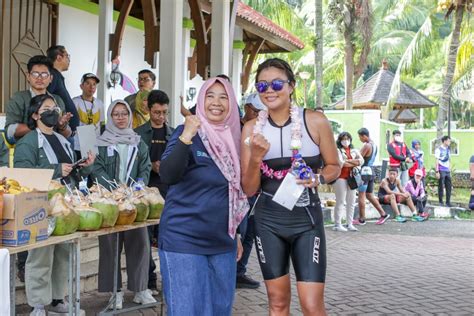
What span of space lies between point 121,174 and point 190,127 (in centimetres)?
246

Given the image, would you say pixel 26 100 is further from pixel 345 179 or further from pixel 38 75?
pixel 345 179

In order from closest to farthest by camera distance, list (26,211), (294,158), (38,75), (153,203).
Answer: (26,211)
(294,158)
(153,203)
(38,75)

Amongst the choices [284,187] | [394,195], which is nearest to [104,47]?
[394,195]

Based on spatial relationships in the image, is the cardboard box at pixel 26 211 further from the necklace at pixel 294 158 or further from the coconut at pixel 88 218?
the necklace at pixel 294 158

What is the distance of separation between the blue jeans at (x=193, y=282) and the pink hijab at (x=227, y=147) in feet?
0.74

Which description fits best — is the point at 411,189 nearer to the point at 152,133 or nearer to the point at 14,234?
the point at 152,133

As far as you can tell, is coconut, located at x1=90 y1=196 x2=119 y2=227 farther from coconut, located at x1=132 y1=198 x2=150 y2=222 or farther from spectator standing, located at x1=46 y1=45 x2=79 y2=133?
spectator standing, located at x1=46 y1=45 x2=79 y2=133

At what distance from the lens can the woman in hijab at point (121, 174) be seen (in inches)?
230

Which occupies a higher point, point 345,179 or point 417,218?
point 345,179

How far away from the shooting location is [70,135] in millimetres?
6395

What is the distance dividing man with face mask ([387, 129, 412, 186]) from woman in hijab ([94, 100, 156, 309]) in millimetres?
11709

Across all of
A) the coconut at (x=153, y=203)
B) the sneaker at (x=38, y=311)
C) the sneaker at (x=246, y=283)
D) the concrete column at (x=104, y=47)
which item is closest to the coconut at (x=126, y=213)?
the coconut at (x=153, y=203)

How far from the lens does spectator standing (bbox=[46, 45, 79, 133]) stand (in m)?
6.58

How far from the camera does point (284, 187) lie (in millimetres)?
3811
